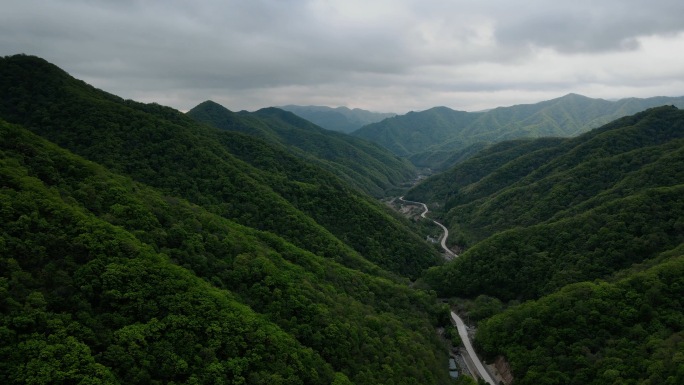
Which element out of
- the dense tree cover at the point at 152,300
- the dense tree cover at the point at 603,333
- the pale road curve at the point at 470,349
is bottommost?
the pale road curve at the point at 470,349

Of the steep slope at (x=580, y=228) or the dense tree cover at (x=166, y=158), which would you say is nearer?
the steep slope at (x=580, y=228)

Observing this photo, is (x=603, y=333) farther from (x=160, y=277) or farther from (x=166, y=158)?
(x=166, y=158)

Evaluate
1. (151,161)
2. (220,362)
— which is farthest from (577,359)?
(151,161)

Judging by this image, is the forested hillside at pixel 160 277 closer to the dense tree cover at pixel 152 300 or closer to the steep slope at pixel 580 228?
the dense tree cover at pixel 152 300

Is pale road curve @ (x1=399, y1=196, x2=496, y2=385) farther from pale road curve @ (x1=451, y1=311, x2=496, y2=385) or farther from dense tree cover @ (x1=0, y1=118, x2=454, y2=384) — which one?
dense tree cover @ (x1=0, y1=118, x2=454, y2=384)

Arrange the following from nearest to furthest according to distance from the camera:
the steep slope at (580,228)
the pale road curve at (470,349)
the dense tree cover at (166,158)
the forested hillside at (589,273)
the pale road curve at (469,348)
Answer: the forested hillside at (589,273)
the pale road curve at (469,348)
the pale road curve at (470,349)
the steep slope at (580,228)
the dense tree cover at (166,158)

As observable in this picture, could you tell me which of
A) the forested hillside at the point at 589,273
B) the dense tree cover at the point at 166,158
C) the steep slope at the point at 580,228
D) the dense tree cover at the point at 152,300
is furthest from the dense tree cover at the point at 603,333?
the dense tree cover at the point at 166,158

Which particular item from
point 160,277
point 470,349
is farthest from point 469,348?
point 160,277

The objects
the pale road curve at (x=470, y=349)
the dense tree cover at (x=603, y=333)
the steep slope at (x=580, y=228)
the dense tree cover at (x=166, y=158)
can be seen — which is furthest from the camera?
the dense tree cover at (x=166, y=158)
